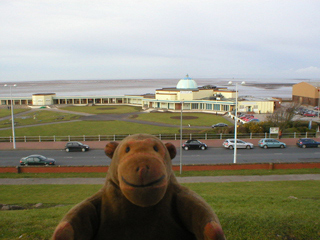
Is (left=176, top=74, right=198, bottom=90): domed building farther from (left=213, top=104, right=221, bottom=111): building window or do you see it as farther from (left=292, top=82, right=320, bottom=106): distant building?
(left=292, top=82, right=320, bottom=106): distant building

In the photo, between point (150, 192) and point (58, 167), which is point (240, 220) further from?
point (58, 167)

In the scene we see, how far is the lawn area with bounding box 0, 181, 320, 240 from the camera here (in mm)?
7832

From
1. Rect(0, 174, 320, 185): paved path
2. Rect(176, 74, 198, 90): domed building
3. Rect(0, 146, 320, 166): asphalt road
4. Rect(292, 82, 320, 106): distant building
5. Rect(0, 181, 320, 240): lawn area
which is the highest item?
Rect(176, 74, 198, 90): domed building

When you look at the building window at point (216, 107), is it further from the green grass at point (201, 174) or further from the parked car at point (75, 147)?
the green grass at point (201, 174)

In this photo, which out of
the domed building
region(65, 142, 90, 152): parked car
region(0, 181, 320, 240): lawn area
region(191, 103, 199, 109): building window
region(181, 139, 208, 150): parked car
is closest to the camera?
region(0, 181, 320, 240): lawn area

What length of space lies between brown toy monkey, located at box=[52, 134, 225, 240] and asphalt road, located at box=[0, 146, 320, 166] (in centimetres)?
1861

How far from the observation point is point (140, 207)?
4.03 meters

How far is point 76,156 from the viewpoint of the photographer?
83.0 ft

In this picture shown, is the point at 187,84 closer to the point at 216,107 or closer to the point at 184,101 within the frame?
the point at 184,101

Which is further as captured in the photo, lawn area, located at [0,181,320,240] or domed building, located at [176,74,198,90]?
domed building, located at [176,74,198,90]

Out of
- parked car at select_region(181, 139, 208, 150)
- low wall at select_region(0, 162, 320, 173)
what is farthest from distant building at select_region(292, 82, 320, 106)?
low wall at select_region(0, 162, 320, 173)

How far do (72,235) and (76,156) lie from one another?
74.8 ft

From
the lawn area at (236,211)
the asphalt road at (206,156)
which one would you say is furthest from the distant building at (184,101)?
the lawn area at (236,211)

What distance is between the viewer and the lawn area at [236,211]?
7.83 metres
